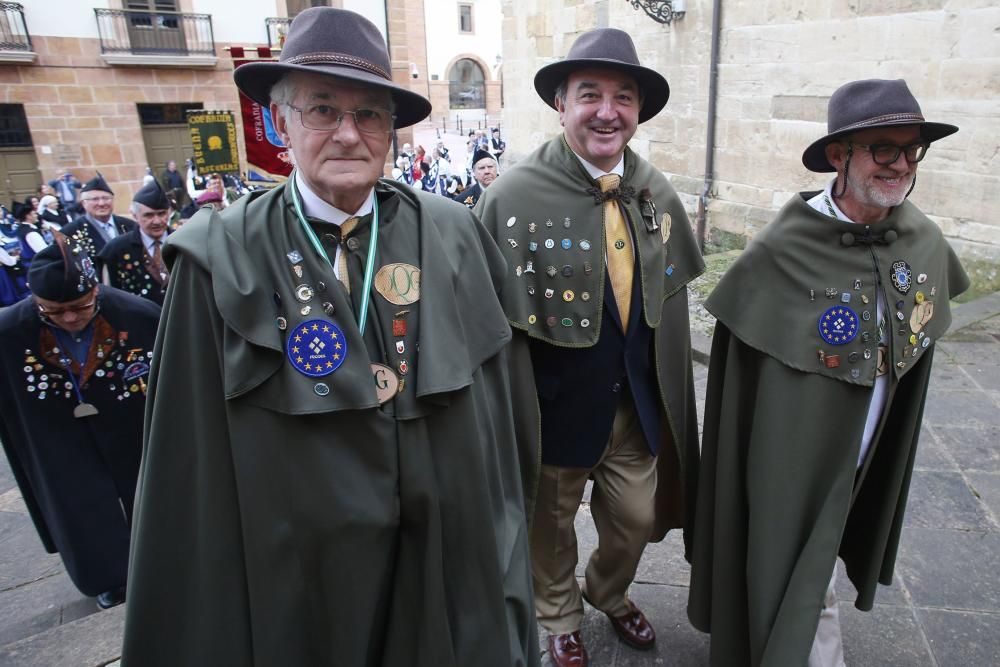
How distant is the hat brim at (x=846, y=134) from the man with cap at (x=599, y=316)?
48 cm

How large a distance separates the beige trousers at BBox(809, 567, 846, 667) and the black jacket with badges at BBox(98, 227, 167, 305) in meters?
4.32

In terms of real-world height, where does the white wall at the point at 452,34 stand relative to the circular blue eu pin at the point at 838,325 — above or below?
above

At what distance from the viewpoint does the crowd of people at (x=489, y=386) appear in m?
1.57

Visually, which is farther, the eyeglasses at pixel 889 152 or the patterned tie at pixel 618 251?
the patterned tie at pixel 618 251

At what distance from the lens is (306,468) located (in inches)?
61.8

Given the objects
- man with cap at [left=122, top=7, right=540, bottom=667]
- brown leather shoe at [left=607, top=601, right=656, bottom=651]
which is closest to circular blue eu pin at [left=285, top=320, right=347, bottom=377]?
man with cap at [left=122, top=7, right=540, bottom=667]

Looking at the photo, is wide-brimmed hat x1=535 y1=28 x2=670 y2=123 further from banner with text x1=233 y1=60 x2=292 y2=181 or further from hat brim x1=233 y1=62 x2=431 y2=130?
banner with text x1=233 y1=60 x2=292 y2=181

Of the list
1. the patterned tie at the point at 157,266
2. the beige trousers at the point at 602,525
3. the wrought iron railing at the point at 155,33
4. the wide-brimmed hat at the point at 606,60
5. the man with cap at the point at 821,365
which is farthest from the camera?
the wrought iron railing at the point at 155,33

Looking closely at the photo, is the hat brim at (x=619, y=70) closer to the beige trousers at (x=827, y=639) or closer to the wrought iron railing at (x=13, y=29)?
the beige trousers at (x=827, y=639)

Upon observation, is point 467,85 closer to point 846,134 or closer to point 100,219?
point 100,219

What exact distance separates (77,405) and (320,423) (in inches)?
91.7

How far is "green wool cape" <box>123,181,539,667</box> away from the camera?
1.53 m

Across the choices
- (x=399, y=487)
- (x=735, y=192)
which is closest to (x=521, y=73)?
(x=735, y=192)

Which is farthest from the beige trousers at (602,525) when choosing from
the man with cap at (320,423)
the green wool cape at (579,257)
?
the man with cap at (320,423)
